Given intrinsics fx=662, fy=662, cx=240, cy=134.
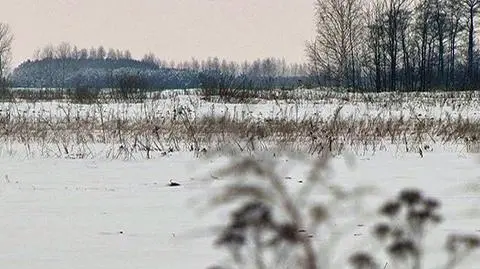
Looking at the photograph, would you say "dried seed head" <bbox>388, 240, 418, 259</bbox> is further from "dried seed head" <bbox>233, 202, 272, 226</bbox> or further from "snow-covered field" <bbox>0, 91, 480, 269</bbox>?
"snow-covered field" <bbox>0, 91, 480, 269</bbox>

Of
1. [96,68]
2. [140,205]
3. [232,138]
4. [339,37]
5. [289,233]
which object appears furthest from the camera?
[96,68]

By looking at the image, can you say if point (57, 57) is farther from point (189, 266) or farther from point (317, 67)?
point (189, 266)

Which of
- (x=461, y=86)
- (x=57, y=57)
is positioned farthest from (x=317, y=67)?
(x=57, y=57)

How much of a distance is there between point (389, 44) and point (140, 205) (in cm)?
4416

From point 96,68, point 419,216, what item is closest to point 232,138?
point 419,216

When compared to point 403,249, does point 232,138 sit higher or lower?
Result: lower

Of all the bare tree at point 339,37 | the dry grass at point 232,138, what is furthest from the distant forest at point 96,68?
the dry grass at point 232,138

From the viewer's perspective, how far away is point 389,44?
47000 mm

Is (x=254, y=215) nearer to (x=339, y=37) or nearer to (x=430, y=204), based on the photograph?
(x=430, y=204)

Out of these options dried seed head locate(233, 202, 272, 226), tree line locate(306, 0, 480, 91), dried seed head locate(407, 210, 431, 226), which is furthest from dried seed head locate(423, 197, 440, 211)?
tree line locate(306, 0, 480, 91)

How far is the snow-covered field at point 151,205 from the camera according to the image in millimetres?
3314

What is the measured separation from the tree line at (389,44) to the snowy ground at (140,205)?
39.0m

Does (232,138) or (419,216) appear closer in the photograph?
(419,216)

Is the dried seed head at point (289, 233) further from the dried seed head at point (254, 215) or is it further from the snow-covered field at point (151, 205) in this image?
the snow-covered field at point (151, 205)
